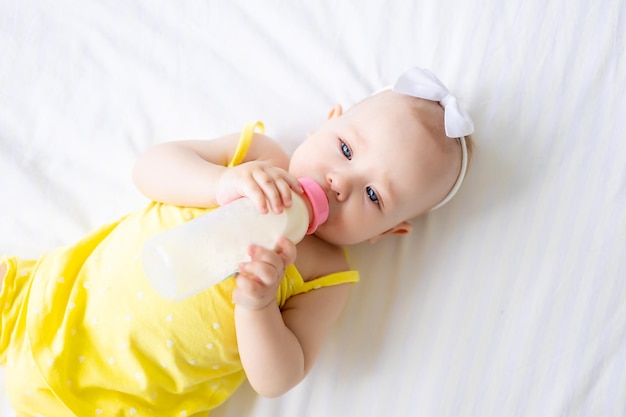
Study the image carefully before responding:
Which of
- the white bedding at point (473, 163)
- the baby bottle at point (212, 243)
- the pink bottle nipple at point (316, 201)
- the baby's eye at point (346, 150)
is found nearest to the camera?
the baby bottle at point (212, 243)

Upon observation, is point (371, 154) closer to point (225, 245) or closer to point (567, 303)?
point (225, 245)

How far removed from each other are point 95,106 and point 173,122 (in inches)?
7.9

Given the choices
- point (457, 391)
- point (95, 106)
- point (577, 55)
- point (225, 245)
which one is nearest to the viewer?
point (225, 245)

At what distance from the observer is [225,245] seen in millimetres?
1144

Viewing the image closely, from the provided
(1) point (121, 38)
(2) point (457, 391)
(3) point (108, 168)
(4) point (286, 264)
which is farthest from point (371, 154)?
(1) point (121, 38)

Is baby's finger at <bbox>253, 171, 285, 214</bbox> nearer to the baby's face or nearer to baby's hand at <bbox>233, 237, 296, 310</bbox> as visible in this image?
baby's hand at <bbox>233, 237, 296, 310</bbox>

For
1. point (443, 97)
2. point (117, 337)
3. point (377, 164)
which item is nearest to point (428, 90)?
point (443, 97)

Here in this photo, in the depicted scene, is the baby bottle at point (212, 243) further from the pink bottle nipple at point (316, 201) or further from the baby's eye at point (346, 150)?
the baby's eye at point (346, 150)

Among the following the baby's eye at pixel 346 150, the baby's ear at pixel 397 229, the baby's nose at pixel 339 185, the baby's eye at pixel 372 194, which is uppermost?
the baby's eye at pixel 346 150

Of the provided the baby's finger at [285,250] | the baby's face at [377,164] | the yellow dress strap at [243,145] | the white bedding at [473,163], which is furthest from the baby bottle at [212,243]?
the white bedding at [473,163]

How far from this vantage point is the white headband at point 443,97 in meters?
1.32

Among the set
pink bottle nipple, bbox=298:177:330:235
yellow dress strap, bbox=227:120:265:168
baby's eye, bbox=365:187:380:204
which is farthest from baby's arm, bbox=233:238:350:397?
yellow dress strap, bbox=227:120:265:168

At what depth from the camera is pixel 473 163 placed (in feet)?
5.08

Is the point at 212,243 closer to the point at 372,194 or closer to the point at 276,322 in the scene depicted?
the point at 276,322
